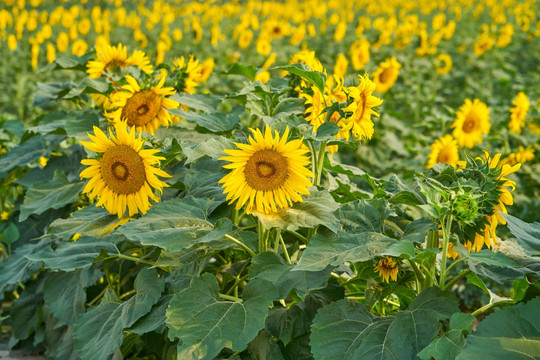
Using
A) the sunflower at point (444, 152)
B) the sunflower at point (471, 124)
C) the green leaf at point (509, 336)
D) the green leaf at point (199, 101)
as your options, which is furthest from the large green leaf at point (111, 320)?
the sunflower at point (471, 124)

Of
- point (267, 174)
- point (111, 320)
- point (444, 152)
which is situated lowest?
point (111, 320)

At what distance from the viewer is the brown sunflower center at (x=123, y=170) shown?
1944 mm

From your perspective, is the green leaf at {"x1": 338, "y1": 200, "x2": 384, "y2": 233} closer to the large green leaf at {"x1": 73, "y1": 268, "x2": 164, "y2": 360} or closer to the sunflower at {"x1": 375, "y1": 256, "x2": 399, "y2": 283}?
the sunflower at {"x1": 375, "y1": 256, "x2": 399, "y2": 283}

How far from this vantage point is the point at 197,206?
192 cm

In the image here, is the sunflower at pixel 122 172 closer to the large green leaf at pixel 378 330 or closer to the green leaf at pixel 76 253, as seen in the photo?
the green leaf at pixel 76 253

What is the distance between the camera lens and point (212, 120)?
2.33 metres

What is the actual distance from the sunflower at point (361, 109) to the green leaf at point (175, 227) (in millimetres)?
461

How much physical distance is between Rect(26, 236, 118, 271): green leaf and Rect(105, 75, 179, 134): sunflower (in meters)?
0.42

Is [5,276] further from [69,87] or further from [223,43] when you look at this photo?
[223,43]

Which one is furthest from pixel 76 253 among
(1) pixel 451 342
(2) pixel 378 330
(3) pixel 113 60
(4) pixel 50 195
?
(1) pixel 451 342

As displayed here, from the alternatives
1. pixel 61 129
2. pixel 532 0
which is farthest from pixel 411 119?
pixel 532 0

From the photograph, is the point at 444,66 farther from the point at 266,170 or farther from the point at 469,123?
the point at 266,170

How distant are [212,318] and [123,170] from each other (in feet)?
1.74

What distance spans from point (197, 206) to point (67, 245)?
0.58 metres
